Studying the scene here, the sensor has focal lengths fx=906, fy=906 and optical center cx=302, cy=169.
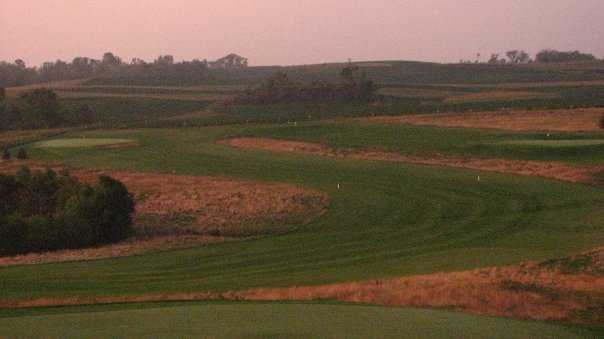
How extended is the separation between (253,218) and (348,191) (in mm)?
6060

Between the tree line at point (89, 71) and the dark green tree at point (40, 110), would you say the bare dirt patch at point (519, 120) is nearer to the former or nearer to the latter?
the dark green tree at point (40, 110)

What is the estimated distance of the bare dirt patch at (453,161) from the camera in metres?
41.4

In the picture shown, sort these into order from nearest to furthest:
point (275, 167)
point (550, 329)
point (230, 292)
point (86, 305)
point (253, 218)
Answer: point (550, 329), point (86, 305), point (230, 292), point (253, 218), point (275, 167)

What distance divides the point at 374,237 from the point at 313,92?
71.4m

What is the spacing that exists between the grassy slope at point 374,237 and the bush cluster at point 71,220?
230 inches

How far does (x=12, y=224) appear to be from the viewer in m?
32.0

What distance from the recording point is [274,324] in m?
13.6

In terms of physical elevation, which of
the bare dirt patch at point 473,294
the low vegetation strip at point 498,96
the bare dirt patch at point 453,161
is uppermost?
the bare dirt patch at point 473,294

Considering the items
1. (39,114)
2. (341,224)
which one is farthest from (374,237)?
(39,114)

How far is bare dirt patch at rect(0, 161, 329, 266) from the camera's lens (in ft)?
98.1

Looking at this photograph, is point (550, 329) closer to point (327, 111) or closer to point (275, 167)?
point (275, 167)

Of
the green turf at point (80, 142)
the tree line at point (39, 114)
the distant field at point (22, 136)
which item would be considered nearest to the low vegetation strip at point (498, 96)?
the tree line at point (39, 114)

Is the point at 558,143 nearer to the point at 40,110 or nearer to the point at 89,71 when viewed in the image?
the point at 40,110

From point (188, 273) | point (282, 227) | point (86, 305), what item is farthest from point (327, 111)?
point (86, 305)
